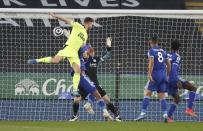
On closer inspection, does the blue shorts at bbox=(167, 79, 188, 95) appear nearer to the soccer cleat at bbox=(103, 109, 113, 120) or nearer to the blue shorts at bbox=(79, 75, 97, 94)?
the soccer cleat at bbox=(103, 109, 113, 120)

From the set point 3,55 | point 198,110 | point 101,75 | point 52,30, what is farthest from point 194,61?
point 3,55

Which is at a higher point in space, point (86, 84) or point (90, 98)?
point (86, 84)

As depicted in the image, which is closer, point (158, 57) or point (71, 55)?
point (71, 55)

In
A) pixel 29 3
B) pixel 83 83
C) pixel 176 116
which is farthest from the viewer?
pixel 29 3

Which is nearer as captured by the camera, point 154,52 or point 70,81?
point 154,52

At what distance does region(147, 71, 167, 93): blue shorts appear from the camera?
1634 cm

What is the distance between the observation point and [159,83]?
16.4 metres

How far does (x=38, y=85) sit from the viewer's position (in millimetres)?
19219

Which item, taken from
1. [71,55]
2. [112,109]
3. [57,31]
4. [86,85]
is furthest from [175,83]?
[57,31]

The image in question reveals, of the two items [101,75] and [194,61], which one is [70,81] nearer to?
[101,75]

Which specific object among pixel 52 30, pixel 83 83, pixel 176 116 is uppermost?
pixel 52 30

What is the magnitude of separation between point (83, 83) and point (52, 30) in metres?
4.35

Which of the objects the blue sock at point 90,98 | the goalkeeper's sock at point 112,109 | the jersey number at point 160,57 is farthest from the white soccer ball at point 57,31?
the jersey number at point 160,57

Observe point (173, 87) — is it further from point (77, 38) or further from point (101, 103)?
point (77, 38)
